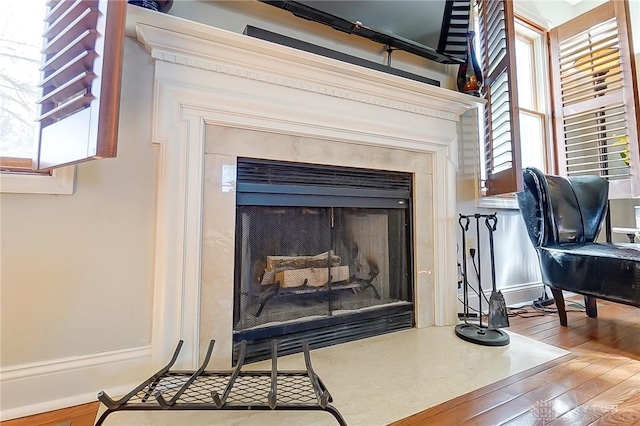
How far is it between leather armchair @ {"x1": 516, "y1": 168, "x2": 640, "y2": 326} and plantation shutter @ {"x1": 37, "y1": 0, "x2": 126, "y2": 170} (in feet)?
7.17

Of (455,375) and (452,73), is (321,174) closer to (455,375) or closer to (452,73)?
(455,375)

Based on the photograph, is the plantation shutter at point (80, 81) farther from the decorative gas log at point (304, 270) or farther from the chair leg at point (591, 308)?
the chair leg at point (591, 308)

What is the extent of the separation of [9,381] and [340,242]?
4.68 feet

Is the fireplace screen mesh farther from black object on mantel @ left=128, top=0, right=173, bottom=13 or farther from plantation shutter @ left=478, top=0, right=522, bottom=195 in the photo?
black object on mantel @ left=128, top=0, right=173, bottom=13

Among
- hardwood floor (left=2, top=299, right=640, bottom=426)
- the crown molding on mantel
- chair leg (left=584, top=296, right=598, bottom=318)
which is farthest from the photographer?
chair leg (left=584, top=296, right=598, bottom=318)

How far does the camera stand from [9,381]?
41.2 inches

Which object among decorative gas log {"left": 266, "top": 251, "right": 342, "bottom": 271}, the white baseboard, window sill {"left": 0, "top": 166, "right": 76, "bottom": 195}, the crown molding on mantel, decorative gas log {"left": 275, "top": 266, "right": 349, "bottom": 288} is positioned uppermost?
the crown molding on mantel

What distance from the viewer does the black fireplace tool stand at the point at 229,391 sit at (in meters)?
0.91

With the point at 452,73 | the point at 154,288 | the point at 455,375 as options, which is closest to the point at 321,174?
the point at 154,288

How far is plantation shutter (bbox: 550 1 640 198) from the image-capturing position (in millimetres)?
2352

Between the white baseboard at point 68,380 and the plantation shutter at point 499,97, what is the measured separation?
2038 mm

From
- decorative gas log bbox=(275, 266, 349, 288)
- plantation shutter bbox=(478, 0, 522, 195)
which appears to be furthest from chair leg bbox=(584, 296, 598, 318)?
decorative gas log bbox=(275, 266, 349, 288)

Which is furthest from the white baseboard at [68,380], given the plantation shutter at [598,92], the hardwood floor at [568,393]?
the plantation shutter at [598,92]

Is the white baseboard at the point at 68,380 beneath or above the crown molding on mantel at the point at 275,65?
beneath
